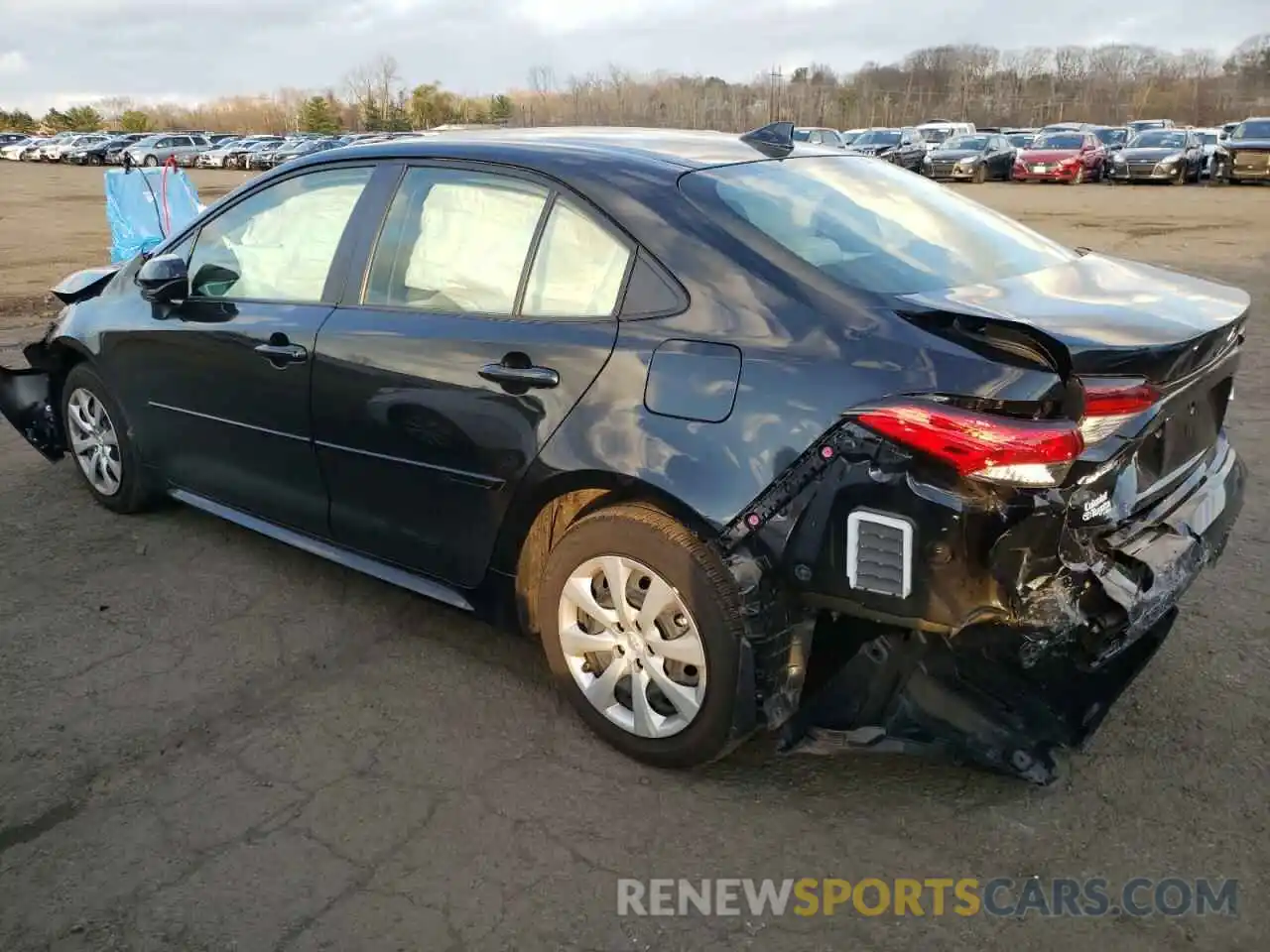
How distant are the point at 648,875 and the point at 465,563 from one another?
120 centimetres

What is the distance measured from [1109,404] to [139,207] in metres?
13.6

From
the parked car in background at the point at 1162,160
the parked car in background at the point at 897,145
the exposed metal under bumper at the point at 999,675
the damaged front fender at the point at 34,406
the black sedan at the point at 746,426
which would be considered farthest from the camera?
the parked car in background at the point at 897,145

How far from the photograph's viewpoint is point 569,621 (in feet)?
10.0

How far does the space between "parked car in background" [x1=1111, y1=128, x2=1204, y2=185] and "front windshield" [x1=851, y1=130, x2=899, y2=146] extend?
882 centimetres

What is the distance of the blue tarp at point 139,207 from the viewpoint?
1308cm

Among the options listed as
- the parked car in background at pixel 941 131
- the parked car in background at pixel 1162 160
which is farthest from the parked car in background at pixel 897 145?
the parked car in background at pixel 1162 160

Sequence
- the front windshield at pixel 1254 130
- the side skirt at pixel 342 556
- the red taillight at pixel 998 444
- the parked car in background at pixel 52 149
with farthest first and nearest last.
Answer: the parked car in background at pixel 52 149 < the front windshield at pixel 1254 130 < the side skirt at pixel 342 556 < the red taillight at pixel 998 444

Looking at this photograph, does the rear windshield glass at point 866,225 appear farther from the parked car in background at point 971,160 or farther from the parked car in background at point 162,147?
the parked car in background at point 162,147

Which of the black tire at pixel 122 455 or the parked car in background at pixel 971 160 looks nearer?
the black tire at pixel 122 455

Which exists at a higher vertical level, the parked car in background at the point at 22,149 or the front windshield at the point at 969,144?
the parked car in background at the point at 22,149

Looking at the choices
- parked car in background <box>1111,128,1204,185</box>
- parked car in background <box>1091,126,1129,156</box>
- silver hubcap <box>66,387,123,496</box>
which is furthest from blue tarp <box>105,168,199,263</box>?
parked car in background <box>1091,126,1129,156</box>

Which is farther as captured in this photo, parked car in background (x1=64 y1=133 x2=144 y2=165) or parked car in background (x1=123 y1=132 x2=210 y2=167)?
parked car in background (x1=64 y1=133 x2=144 y2=165)

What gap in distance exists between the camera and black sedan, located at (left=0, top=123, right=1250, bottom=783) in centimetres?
240

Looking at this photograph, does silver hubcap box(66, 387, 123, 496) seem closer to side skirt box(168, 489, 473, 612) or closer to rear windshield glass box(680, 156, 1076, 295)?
side skirt box(168, 489, 473, 612)
